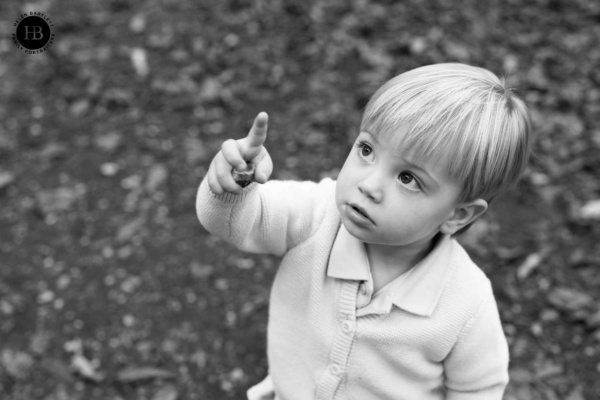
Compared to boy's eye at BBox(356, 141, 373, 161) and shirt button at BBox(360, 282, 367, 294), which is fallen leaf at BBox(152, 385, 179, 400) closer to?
shirt button at BBox(360, 282, 367, 294)

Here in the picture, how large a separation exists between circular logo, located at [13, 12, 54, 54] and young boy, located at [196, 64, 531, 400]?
2715 mm

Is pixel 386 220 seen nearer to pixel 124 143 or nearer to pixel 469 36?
pixel 124 143

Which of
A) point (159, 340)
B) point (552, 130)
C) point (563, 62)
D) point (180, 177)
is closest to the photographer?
point (159, 340)

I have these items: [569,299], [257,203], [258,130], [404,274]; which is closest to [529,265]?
[569,299]

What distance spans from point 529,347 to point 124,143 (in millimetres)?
2106

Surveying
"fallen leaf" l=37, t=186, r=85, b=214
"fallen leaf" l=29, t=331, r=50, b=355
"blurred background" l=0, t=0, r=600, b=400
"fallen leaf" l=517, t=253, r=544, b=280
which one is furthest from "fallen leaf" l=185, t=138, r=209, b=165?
"fallen leaf" l=517, t=253, r=544, b=280

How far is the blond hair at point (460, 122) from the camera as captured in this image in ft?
4.69

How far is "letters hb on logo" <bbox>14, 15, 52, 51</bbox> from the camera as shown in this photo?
3.90 metres

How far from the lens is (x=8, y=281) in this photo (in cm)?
279

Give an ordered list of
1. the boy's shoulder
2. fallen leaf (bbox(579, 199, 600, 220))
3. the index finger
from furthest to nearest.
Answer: fallen leaf (bbox(579, 199, 600, 220)) → the boy's shoulder → the index finger

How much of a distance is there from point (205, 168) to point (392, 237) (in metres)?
1.92

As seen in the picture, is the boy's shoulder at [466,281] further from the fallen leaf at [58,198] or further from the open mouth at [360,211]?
Answer: the fallen leaf at [58,198]

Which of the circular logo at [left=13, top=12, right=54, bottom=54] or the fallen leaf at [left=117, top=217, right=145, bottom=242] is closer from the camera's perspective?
the fallen leaf at [left=117, top=217, right=145, bottom=242]

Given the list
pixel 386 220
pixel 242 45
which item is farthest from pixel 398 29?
pixel 386 220
